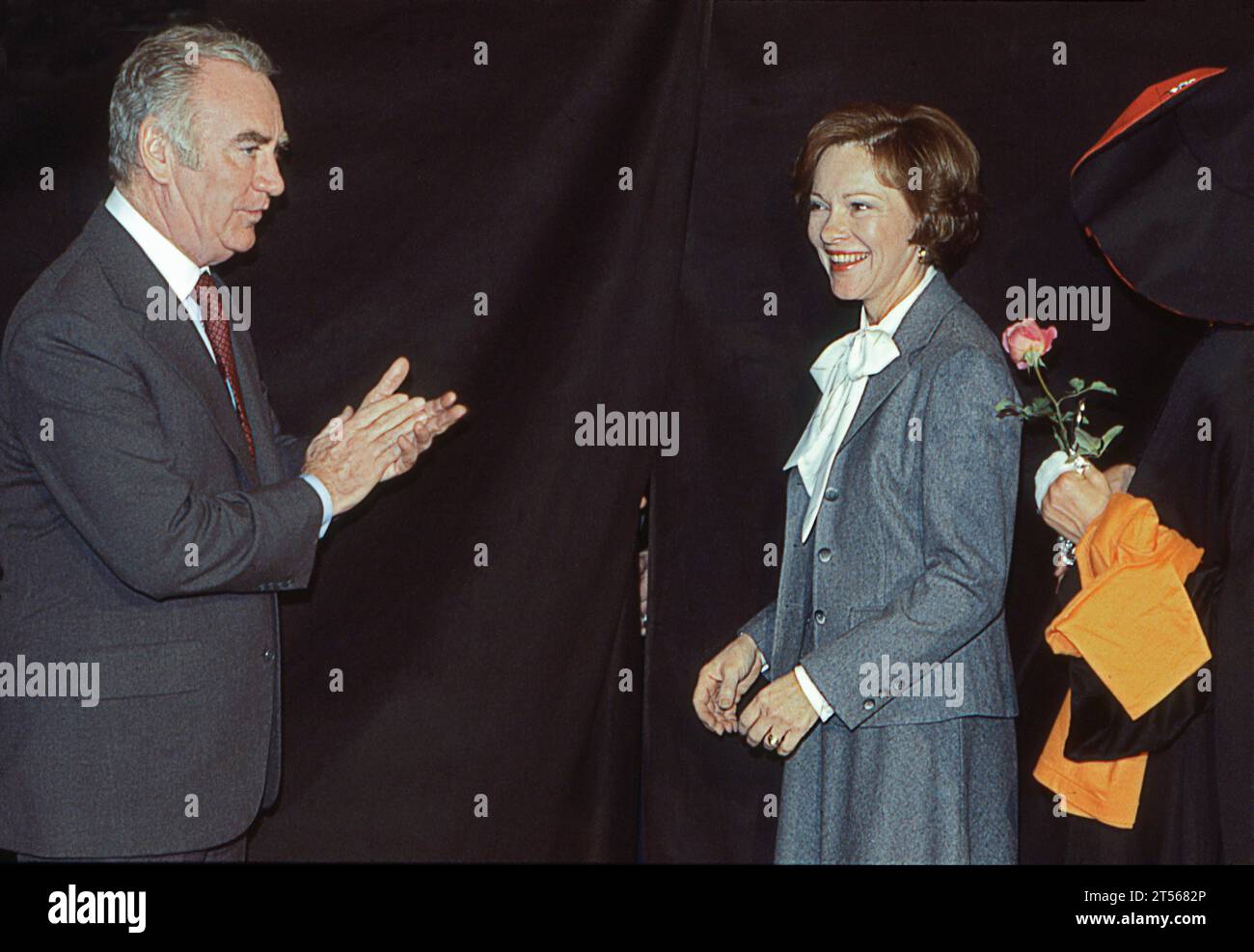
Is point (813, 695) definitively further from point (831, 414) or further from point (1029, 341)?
point (1029, 341)

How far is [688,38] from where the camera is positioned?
2668 mm

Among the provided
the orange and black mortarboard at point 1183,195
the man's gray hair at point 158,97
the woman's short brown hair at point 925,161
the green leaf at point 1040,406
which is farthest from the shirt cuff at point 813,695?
the man's gray hair at point 158,97

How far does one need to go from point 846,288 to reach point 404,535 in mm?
991

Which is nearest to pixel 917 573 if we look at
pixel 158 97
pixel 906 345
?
pixel 906 345

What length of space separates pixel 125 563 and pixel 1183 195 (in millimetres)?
1747

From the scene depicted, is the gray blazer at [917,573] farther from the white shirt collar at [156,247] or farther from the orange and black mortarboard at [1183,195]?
the white shirt collar at [156,247]

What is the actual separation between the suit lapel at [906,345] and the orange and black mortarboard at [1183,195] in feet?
0.99

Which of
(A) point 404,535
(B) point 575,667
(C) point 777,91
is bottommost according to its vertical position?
(B) point 575,667

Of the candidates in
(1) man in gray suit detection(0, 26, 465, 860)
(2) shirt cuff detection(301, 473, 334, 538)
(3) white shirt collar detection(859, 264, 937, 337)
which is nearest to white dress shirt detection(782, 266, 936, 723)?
(3) white shirt collar detection(859, 264, 937, 337)

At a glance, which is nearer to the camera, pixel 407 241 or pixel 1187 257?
pixel 1187 257

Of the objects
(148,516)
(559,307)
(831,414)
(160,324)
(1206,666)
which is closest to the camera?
(148,516)

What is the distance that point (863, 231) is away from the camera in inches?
92.2
